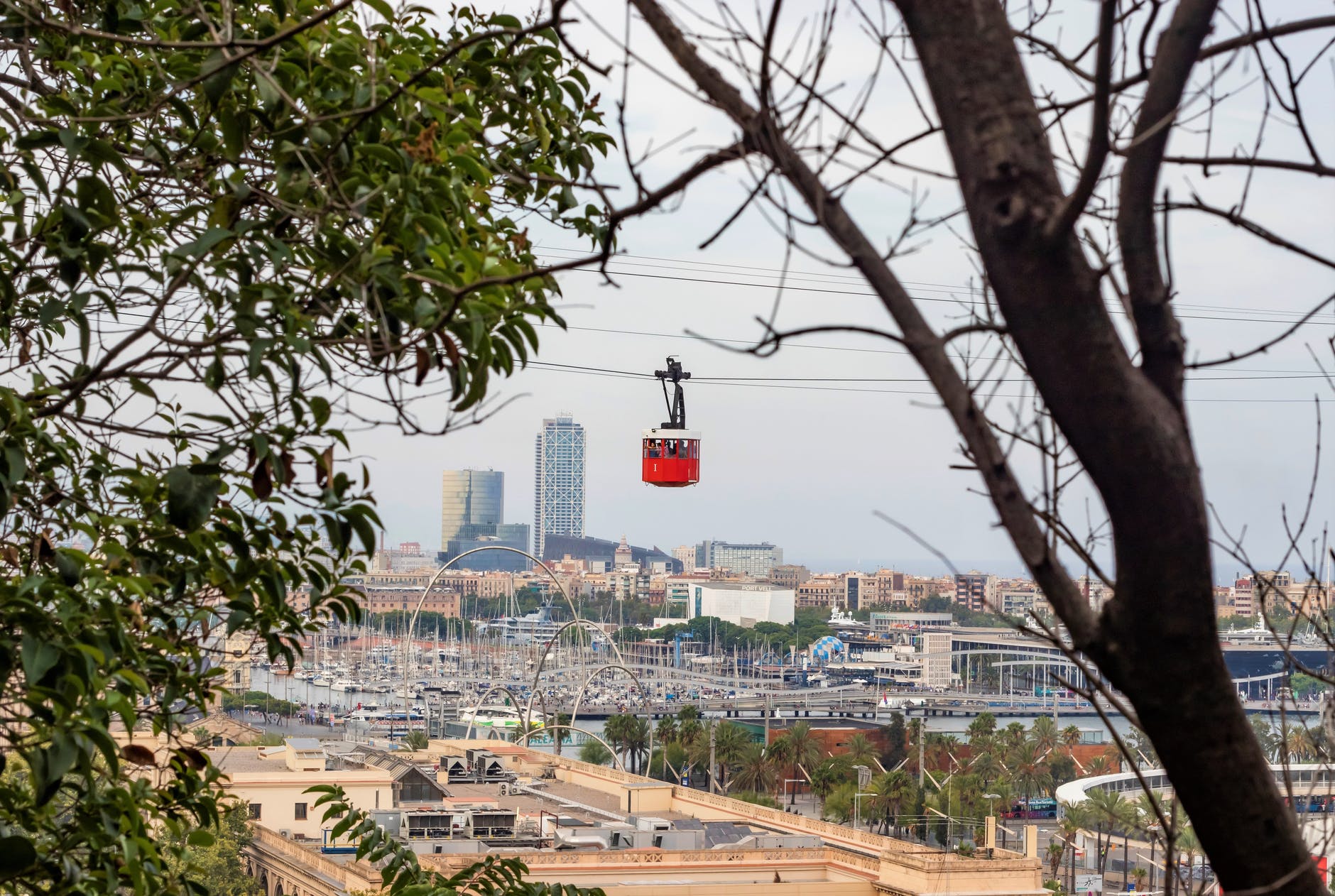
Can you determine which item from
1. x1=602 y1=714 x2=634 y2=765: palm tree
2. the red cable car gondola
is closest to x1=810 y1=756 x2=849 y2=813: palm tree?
x1=602 y1=714 x2=634 y2=765: palm tree

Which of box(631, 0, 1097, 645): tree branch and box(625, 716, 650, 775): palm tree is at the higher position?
box(631, 0, 1097, 645): tree branch

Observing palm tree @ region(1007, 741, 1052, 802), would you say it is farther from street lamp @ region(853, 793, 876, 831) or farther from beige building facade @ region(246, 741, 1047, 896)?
beige building facade @ region(246, 741, 1047, 896)

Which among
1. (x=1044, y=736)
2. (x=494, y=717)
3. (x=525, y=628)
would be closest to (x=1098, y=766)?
(x=1044, y=736)

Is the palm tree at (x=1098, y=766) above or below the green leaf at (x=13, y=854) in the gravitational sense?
below

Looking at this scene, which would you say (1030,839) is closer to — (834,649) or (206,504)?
(206,504)

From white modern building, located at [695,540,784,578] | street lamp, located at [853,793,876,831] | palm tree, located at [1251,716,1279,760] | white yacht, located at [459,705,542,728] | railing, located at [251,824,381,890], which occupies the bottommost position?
white yacht, located at [459,705,542,728]

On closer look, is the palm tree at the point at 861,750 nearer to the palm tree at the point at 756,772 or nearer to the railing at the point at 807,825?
the palm tree at the point at 756,772

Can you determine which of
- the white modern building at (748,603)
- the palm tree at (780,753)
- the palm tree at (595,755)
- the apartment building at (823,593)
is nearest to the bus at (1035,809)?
the palm tree at (780,753)
